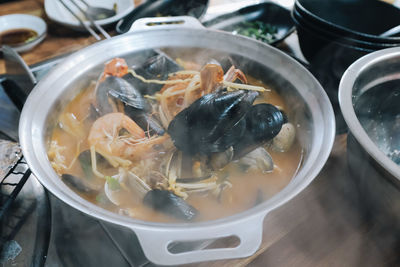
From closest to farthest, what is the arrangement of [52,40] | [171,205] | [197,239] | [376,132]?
[197,239], [171,205], [376,132], [52,40]

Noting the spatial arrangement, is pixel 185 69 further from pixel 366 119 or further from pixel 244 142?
pixel 366 119

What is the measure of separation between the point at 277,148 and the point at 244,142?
24 centimetres

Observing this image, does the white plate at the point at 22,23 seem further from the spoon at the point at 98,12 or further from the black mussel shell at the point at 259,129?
the black mussel shell at the point at 259,129

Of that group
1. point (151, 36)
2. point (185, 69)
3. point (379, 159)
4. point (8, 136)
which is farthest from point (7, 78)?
point (379, 159)

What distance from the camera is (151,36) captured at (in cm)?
170

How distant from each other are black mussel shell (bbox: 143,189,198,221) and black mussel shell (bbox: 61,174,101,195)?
10.3 inches

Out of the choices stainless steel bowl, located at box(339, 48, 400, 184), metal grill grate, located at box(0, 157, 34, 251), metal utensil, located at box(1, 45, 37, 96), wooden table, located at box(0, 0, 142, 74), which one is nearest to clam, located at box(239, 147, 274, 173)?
stainless steel bowl, located at box(339, 48, 400, 184)

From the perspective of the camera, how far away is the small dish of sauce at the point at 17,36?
2371 mm

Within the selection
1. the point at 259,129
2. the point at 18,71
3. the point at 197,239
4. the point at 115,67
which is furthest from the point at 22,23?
the point at 197,239

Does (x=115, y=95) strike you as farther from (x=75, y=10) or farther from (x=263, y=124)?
(x=75, y=10)

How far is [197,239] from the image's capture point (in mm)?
867

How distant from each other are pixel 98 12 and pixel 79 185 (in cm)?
186

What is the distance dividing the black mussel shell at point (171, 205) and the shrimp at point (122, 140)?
248 mm

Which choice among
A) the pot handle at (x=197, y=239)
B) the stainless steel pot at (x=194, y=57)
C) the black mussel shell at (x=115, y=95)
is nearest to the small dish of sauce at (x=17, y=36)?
the stainless steel pot at (x=194, y=57)
